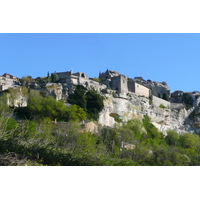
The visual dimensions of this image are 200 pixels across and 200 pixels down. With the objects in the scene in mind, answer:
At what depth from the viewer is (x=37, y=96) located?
38.4 m

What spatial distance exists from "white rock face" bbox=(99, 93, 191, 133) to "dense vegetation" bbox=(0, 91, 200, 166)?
5.28 feet

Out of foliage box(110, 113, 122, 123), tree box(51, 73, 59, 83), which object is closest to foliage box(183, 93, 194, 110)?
foliage box(110, 113, 122, 123)

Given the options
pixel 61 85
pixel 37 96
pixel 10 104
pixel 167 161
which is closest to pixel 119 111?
pixel 61 85

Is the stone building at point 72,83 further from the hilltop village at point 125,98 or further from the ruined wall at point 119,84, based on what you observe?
the ruined wall at point 119,84

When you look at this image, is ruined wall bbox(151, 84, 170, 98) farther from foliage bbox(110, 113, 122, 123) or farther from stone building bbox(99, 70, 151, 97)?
foliage bbox(110, 113, 122, 123)

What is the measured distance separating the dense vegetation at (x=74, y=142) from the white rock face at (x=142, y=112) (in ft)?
5.28

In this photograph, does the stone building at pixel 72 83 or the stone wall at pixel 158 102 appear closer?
the stone building at pixel 72 83

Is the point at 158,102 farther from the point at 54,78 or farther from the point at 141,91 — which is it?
the point at 54,78

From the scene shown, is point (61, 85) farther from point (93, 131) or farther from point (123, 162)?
point (123, 162)

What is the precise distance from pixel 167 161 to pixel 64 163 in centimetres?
1500

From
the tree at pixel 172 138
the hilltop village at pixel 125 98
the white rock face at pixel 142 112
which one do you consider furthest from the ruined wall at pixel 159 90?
the tree at pixel 172 138

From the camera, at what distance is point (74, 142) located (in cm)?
2366

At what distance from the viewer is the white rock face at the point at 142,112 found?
4284cm

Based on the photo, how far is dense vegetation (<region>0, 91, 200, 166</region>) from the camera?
13625 millimetres
